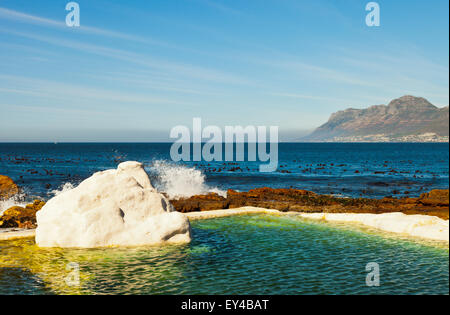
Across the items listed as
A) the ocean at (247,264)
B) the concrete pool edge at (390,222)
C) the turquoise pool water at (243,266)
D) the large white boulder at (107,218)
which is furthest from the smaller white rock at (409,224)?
the large white boulder at (107,218)

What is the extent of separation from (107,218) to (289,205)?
57.9 ft

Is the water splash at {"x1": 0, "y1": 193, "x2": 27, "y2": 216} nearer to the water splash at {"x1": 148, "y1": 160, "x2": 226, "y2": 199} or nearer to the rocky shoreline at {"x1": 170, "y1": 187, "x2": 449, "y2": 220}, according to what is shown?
the rocky shoreline at {"x1": 170, "y1": 187, "x2": 449, "y2": 220}

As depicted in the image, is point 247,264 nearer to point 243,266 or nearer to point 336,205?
point 243,266

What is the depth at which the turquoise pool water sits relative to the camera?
14477 millimetres

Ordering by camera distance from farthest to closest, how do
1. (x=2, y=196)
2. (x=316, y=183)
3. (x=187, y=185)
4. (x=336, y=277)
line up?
(x=316, y=183)
(x=187, y=185)
(x=2, y=196)
(x=336, y=277)

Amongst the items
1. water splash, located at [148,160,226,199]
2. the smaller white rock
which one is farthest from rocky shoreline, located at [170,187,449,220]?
water splash, located at [148,160,226,199]

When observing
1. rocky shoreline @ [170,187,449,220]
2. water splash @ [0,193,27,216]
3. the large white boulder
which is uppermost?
the large white boulder

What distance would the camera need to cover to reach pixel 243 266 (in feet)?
56.6

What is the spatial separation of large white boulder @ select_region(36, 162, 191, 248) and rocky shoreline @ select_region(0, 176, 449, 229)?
757cm
